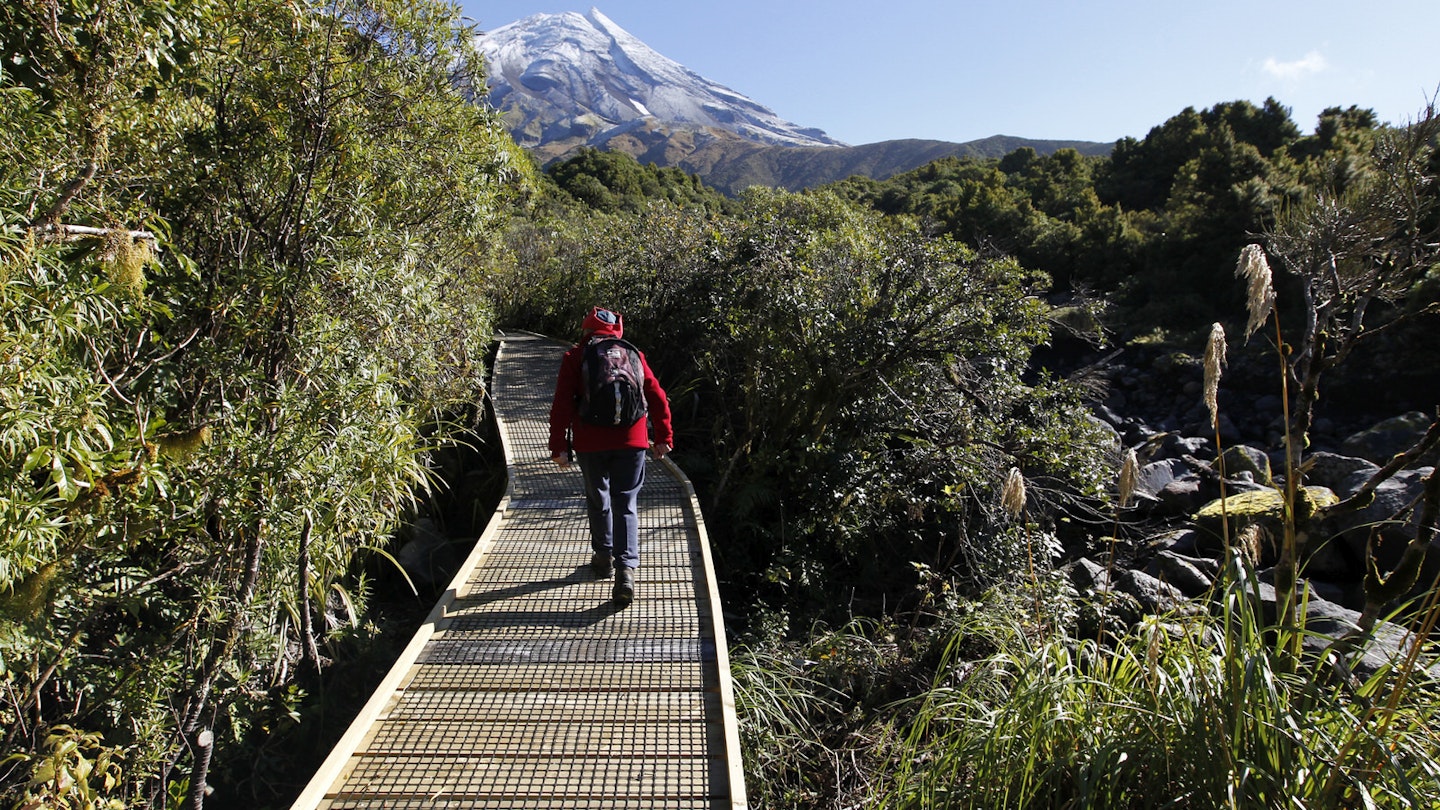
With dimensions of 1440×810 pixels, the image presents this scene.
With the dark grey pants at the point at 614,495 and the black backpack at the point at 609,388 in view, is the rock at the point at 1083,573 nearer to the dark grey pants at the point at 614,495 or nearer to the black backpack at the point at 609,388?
the dark grey pants at the point at 614,495

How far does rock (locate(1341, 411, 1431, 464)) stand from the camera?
468 inches

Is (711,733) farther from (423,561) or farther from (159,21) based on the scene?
(423,561)

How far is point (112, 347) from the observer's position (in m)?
2.75

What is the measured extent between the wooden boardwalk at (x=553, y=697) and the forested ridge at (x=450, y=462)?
0.60 metres

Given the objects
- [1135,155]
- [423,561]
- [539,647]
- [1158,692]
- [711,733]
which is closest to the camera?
[1158,692]

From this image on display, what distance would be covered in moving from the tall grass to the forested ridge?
18mm

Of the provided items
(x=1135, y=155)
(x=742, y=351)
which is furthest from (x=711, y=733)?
(x=1135, y=155)

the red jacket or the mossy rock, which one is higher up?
the red jacket

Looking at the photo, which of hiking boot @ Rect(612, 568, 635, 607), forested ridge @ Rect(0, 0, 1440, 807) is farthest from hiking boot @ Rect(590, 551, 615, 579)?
forested ridge @ Rect(0, 0, 1440, 807)

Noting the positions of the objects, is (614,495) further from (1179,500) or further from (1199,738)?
(1179,500)

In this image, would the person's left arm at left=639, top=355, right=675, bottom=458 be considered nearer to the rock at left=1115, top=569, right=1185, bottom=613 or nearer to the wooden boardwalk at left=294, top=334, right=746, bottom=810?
the wooden boardwalk at left=294, top=334, right=746, bottom=810

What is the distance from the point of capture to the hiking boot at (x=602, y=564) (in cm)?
438

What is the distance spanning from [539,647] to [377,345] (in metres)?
1.74

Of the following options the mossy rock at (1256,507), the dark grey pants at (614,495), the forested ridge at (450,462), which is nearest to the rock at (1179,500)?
the mossy rock at (1256,507)
